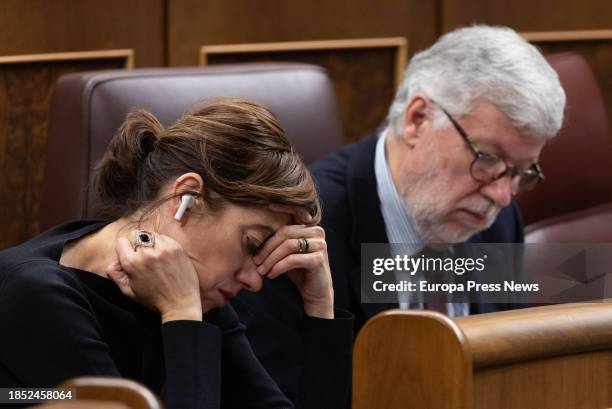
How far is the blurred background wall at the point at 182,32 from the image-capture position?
1.90 m

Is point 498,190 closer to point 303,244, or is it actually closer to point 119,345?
point 303,244

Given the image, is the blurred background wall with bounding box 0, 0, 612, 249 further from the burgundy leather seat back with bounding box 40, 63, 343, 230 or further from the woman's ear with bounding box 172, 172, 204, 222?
the woman's ear with bounding box 172, 172, 204, 222

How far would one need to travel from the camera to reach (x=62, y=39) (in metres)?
2.01

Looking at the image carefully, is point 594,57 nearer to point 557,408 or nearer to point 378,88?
point 378,88

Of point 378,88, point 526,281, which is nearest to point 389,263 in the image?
point 526,281

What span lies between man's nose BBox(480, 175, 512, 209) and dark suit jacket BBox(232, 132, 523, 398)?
0.13m

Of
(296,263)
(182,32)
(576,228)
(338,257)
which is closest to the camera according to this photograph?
(296,263)

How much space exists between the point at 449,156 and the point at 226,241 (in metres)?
0.60

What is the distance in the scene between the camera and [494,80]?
1762 mm

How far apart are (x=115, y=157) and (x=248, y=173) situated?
19 cm

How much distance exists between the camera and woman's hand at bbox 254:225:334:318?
137 cm

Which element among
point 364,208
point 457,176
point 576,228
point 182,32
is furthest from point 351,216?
point 182,32

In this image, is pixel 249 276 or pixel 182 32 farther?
pixel 182 32

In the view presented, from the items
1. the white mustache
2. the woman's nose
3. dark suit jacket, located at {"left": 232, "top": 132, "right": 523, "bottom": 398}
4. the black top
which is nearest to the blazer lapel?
dark suit jacket, located at {"left": 232, "top": 132, "right": 523, "bottom": 398}
